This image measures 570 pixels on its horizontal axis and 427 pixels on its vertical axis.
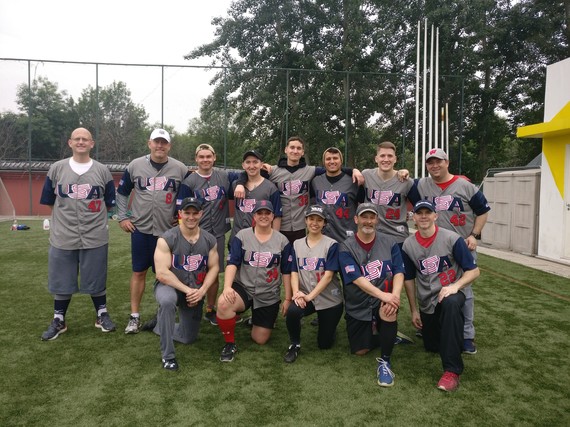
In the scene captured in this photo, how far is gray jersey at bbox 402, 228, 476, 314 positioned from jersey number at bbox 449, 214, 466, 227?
0.33 m

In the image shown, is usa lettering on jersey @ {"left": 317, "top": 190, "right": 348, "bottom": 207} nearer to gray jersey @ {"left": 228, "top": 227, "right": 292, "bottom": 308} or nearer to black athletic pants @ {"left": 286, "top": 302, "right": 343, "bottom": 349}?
gray jersey @ {"left": 228, "top": 227, "right": 292, "bottom": 308}

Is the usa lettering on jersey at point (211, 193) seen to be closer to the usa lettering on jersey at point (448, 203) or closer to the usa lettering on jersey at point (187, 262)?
the usa lettering on jersey at point (187, 262)

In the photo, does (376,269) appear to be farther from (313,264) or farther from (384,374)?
(384,374)

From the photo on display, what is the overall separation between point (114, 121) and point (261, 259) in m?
16.6

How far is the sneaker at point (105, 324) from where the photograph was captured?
4.23 metres

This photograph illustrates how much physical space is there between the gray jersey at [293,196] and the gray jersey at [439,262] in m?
1.21

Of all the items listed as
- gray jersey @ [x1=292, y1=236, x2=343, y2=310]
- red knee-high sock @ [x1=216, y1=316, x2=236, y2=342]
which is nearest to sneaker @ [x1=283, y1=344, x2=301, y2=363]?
gray jersey @ [x1=292, y1=236, x2=343, y2=310]

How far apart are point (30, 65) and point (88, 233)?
53.8 feet

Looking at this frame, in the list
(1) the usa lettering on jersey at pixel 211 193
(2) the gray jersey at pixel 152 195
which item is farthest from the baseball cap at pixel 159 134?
(1) the usa lettering on jersey at pixel 211 193

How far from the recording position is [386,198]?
161 inches

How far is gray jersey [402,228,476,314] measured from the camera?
3.47m

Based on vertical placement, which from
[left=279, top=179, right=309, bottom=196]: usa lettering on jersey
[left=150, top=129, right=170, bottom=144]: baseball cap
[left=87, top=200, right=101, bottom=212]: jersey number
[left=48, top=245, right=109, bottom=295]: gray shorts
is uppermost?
[left=150, top=129, right=170, bottom=144]: baseball cap

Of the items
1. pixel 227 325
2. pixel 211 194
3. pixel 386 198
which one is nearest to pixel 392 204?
pixel 386 198

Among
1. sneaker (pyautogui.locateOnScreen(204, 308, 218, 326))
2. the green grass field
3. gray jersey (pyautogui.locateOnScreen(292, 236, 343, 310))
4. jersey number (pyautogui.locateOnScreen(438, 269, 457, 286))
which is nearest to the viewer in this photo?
the green grass field
